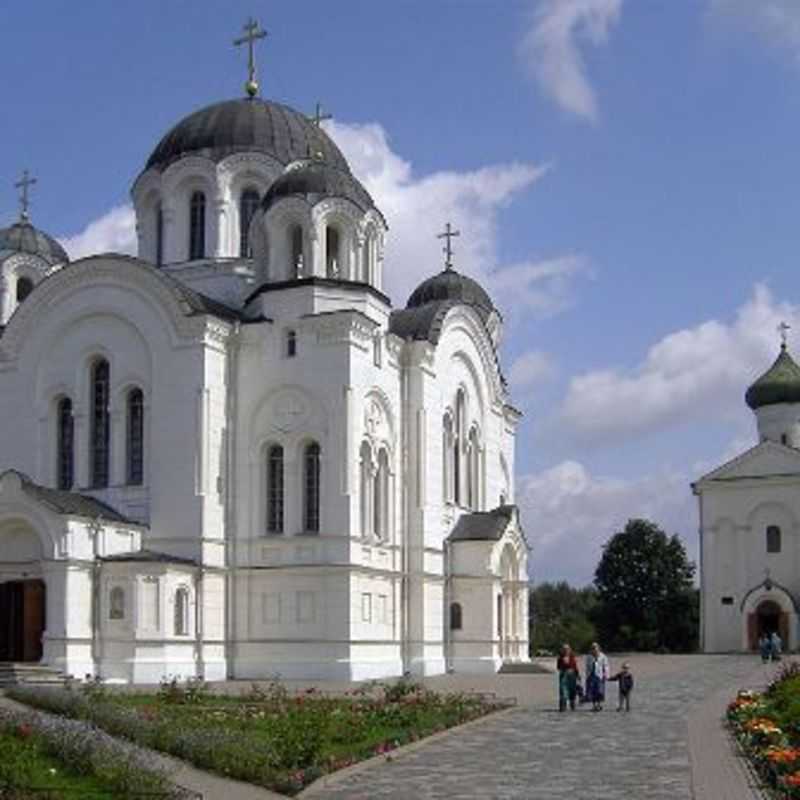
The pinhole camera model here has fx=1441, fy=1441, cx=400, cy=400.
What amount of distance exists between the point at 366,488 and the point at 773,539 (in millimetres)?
31359

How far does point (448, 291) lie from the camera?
53.4m

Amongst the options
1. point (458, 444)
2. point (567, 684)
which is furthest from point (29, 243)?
point (567, 684)

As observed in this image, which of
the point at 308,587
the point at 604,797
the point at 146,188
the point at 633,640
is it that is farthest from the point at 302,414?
the point at 633,640

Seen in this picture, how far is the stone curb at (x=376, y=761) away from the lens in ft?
53.9

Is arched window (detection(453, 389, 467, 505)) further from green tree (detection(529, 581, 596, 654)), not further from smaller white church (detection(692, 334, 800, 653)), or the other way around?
smaller white church (detection(692, 334, 800, 653))

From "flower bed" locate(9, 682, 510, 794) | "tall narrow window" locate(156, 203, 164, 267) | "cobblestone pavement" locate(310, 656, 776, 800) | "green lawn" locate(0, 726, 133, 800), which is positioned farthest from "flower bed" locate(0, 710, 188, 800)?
"tall narrow window" locate(156, 203, 164, 267)

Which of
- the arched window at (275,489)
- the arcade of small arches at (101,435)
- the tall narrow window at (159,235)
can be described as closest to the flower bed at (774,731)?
the arched window at (275,489)

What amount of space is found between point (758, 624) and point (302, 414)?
32.3 m

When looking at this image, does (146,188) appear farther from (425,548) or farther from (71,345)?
(425,548)

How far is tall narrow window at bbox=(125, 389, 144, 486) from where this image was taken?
3850 cm

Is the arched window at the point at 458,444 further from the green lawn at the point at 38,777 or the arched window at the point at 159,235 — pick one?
the green lawn at the point at 38,777

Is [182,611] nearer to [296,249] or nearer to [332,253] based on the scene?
[296,249]

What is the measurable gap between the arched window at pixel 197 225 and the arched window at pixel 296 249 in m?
4.20

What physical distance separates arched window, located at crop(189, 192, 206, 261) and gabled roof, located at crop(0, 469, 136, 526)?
9.20 metres
